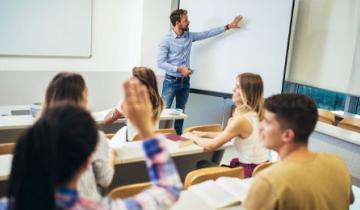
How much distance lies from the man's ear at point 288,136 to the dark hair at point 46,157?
895 millimetres

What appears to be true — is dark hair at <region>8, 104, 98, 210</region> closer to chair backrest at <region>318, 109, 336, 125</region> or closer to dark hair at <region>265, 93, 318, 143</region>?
dark hair at <region>265, 93, 318, 143</region>

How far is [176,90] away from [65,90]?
281 cm

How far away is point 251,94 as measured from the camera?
8.20 feet

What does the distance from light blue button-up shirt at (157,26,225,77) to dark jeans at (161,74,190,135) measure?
8cm

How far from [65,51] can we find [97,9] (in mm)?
741

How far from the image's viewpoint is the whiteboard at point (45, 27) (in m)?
4.18

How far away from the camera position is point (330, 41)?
4004 millimetres

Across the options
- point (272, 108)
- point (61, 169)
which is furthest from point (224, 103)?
point (61, 169)

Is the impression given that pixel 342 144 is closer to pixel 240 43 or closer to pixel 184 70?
pixel 240 43

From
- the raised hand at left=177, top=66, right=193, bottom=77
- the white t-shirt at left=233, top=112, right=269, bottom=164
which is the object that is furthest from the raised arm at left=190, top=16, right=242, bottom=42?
the white t-shirt at left=233, top=112, right=269, bottom=164

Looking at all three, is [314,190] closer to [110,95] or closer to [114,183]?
[114,183]

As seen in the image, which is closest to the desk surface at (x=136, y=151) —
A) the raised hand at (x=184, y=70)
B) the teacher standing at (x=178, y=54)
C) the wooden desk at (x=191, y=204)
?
the wooden desk at (x=191, y=204)

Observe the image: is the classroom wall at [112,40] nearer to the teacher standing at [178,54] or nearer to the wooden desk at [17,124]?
the teacher standing at [178,54]

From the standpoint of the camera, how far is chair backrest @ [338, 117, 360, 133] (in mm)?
3496
